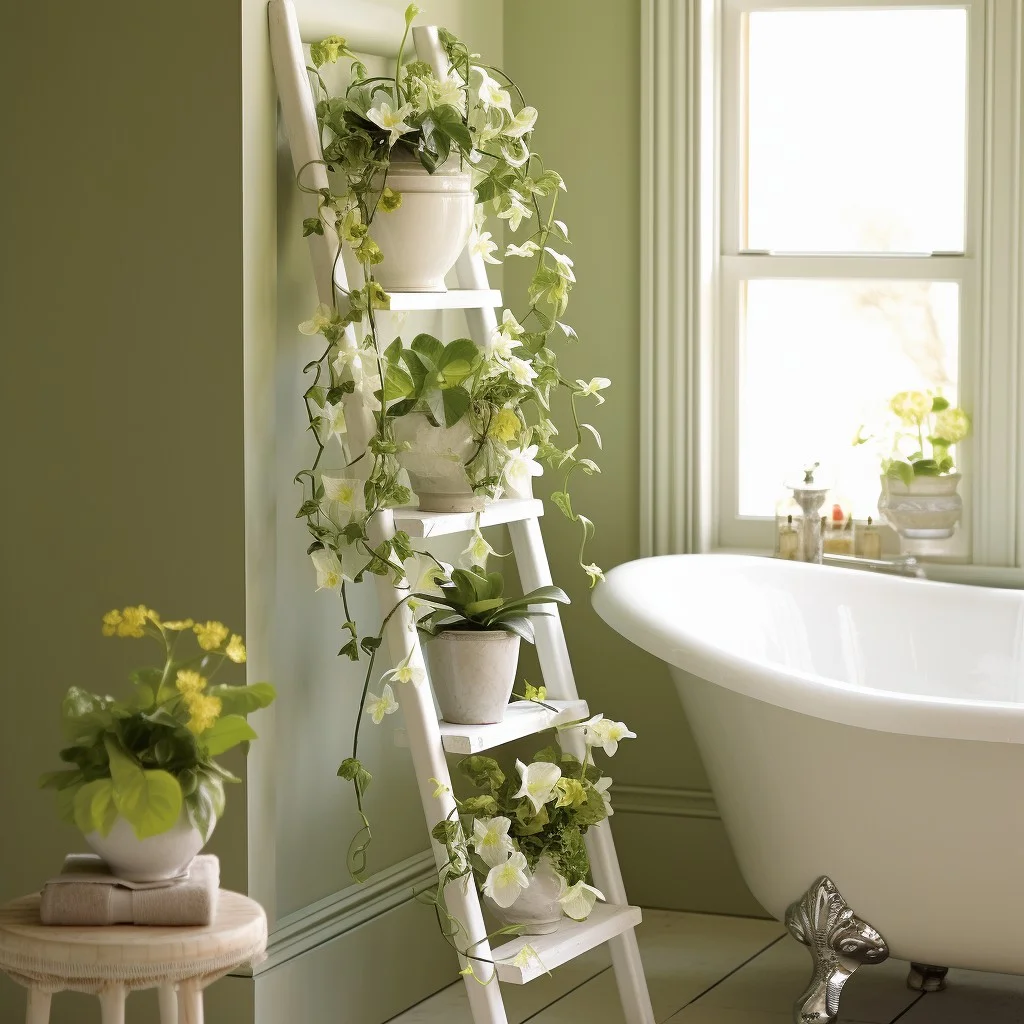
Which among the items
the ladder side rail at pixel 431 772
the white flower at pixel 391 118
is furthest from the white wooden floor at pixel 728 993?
the white flower at pixel 391 118

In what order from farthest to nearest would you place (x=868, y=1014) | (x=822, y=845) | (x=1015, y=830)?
(x=868, y=1014)
(x=822, y=845)
(x=1015, y=830)

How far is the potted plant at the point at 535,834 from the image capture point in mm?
2389

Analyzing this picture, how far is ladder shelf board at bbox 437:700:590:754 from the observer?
96.0 inches

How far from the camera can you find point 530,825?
248 cm

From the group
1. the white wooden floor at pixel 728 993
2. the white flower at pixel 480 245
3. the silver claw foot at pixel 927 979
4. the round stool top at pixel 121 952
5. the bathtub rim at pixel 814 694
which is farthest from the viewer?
the silver claw foot at pixel 927 979

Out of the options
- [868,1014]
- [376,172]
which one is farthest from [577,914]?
[376,172]

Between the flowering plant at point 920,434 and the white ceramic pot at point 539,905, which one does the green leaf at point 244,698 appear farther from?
the flowering plant at point 920,434

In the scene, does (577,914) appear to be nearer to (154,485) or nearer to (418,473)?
(418,473)

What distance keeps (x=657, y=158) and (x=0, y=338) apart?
1.41m

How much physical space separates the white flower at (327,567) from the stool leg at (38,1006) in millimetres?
773

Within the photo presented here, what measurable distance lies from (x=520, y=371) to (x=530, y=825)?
706mm

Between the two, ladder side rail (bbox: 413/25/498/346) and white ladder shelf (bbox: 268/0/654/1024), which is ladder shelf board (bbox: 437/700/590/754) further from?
ladder side rail (bbox: 413/25/498/346)

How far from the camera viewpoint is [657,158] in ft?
10.8

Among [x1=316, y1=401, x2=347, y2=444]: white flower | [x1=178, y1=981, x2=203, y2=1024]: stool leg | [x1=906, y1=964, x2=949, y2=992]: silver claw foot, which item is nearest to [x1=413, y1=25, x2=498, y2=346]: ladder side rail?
[x1=316, y1=401, x2=347, y2=444]: white flower
